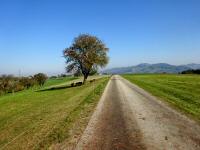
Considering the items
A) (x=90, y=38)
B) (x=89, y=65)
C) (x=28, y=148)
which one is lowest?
(x=28, y=148)

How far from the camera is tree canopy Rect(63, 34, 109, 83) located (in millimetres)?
60156

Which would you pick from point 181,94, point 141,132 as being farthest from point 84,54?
point 141,132

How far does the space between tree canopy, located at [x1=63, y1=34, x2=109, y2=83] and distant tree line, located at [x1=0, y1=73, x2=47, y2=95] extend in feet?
124

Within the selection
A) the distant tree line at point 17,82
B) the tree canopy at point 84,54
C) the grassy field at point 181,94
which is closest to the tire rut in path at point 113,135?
the grassy field at point 181,94

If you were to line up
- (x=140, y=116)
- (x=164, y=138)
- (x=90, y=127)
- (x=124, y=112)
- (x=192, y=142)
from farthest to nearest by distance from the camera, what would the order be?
(x=124, y=112), (x=140, y=116), (x=90, y=127), (x=164, y=138), (x=192, y=142)

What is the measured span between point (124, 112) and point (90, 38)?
47046 millimetres

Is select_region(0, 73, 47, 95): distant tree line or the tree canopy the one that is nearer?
the tree canopy

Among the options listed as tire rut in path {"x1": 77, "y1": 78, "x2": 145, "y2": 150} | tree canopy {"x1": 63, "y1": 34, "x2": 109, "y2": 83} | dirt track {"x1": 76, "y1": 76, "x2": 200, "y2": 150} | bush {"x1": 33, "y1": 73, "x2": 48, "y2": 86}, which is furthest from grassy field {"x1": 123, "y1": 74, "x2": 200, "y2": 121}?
bush {"x1": 33, "y1": 73, "x2": 48, "y2": 86}

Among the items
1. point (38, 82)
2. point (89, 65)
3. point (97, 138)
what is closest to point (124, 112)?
point (97, 138)

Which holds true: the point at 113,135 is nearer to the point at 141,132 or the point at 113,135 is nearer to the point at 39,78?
the point at 141,132

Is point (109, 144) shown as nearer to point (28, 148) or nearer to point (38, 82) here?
point (28, 148)

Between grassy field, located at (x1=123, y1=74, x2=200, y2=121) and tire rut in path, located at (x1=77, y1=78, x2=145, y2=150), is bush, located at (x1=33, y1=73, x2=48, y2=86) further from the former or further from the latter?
tire rut in path, located at (x1=77, y1=78, x2=145, y2=150)

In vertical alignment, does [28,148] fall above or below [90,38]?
below

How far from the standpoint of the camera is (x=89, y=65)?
199 feet
